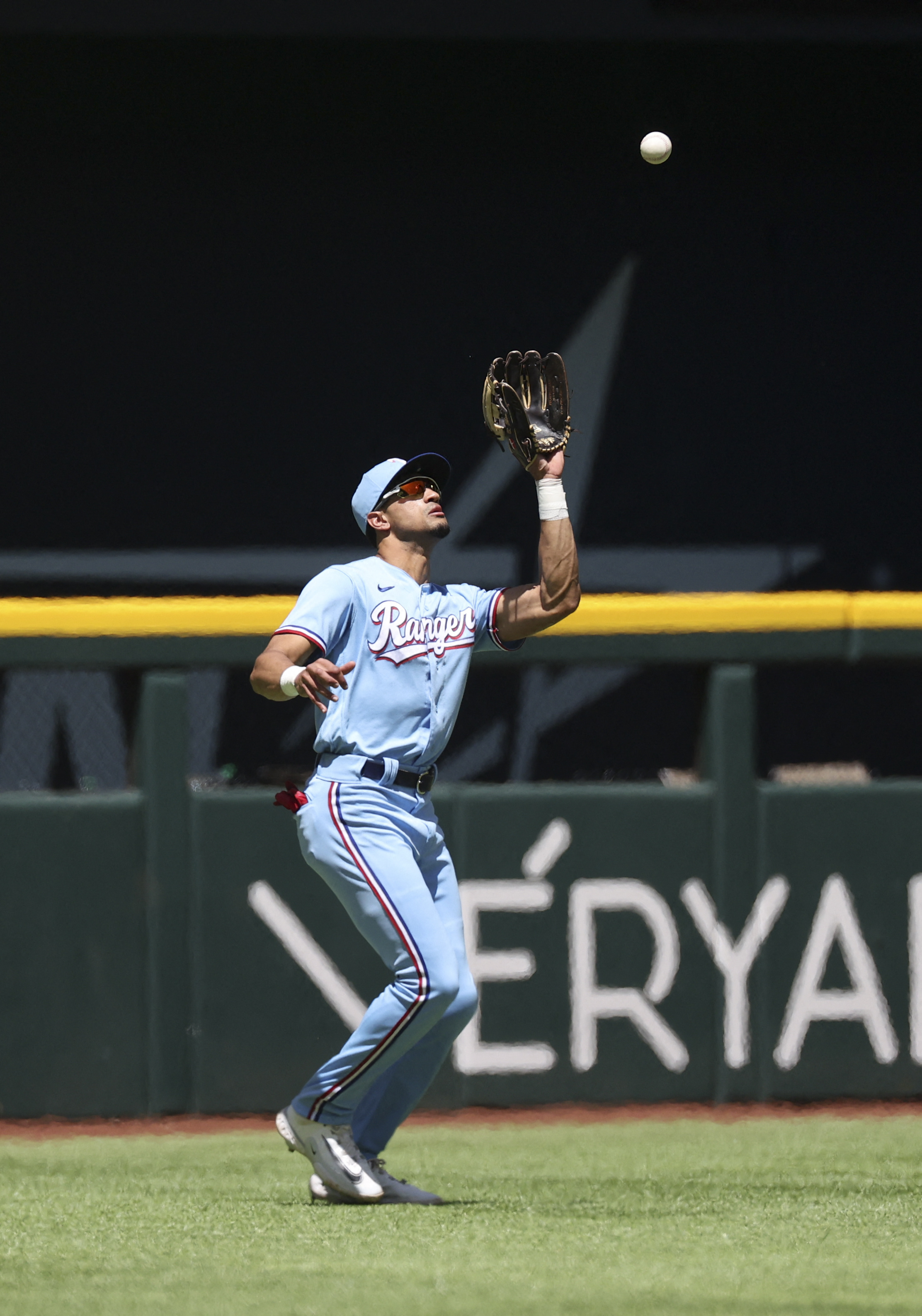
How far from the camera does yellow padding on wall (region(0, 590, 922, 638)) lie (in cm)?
618

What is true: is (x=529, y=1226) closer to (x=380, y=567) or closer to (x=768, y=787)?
(x=380, y=567)

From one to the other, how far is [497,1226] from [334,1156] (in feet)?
1.59

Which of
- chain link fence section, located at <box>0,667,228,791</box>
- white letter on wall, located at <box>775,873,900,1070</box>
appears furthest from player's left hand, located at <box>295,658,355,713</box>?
chain link fence section, located at <box>0,667,228,791</box>

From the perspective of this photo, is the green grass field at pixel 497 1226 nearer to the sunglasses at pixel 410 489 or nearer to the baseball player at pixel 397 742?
the baseball player at pixel 397 742

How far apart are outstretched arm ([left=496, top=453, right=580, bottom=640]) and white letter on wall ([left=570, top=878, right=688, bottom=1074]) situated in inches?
59.0

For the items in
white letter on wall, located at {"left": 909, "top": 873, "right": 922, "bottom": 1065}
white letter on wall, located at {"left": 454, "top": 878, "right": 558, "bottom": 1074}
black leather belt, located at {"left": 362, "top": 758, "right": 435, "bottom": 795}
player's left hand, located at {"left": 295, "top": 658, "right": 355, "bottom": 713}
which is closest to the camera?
player's left hand, located at {"left": 295, "top": 658, "right": 355, "bottom": 713}

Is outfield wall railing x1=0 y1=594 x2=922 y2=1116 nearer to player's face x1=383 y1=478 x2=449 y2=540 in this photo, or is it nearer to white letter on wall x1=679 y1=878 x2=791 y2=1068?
white letter on wall x1=679 y1=878 x2=791 y2=1068

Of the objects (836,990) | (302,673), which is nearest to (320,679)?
(302,673)

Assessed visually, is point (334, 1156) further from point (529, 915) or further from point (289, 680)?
point (529, 915)

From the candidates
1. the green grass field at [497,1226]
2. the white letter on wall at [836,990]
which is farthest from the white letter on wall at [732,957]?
the green grass field at [497,1226]

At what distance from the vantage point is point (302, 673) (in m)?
4.36

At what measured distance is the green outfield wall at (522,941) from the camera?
20.0 ft

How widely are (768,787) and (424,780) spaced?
187 centimetres

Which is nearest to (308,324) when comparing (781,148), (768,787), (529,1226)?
(781,148)
